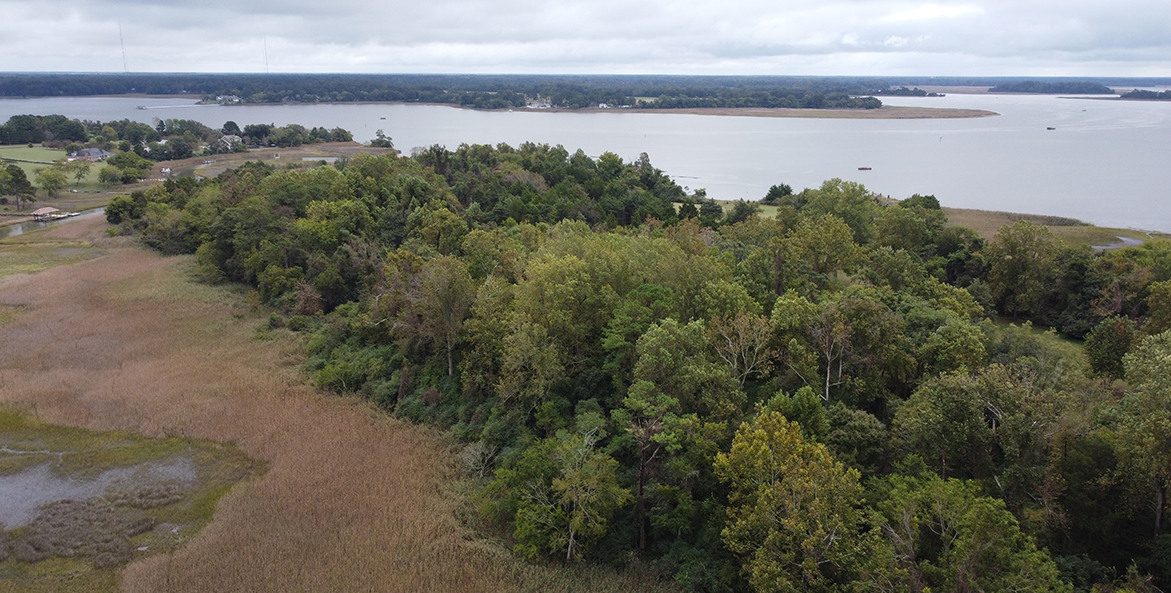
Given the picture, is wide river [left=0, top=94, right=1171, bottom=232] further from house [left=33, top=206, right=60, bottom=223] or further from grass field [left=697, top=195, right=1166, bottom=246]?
house [left=33, top=206, right=60, bottom=223]

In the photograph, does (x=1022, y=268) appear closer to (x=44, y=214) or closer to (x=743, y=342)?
(x=743, y=342)

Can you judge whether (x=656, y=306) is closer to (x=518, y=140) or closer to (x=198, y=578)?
(x=198, y=578)

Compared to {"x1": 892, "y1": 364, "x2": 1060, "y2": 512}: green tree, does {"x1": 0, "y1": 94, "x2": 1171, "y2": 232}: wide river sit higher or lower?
higher

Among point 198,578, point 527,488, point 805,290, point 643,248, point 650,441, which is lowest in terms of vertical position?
point 198,578

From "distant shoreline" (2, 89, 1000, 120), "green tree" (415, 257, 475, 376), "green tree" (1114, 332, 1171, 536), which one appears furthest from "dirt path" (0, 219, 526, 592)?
"distant shoreline" (2, 89, 1000, 120)

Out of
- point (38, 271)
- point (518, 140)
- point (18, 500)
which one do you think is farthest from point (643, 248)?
point (518, 140)

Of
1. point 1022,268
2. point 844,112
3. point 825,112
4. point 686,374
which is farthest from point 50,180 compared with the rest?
point 844,112

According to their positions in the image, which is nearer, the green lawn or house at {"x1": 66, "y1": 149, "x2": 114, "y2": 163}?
the green lawn
